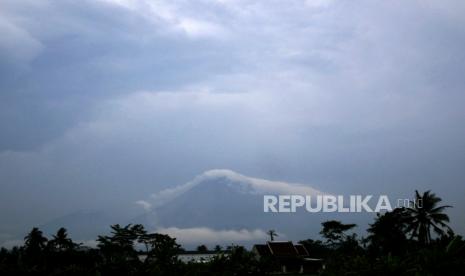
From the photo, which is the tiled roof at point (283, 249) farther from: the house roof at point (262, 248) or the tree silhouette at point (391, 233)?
the tree silhouette at point (391, 233)

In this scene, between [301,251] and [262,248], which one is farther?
[301,251]

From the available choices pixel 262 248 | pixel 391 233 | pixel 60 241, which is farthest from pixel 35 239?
pixel 391 233

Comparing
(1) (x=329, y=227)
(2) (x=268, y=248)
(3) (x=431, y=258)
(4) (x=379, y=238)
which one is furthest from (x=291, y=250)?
(3) (x=431, y=258)

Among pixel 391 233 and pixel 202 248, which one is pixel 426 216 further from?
pixel 202 248

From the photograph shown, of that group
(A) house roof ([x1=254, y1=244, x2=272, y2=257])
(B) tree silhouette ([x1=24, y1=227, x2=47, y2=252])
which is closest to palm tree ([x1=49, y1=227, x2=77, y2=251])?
(B) tree silhouette ([x1=24, y1=227, x2=47, y2=252])

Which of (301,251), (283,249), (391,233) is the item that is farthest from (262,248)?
(391,233)

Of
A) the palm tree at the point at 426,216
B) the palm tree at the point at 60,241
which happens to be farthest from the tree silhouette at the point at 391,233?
the palm tree at the point at 60,241

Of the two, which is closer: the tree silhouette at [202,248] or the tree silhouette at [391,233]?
the tree silhouette at [391,233]

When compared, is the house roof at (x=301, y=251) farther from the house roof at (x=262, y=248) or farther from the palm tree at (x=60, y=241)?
the palm tree at (x=60, y=241)

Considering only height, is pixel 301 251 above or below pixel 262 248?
below

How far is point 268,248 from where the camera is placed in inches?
2749

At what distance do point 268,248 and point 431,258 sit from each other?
54569 millimetres

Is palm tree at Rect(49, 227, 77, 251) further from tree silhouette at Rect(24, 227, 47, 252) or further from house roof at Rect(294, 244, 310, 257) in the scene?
house roof at Rect(294, 244, 310, 257)

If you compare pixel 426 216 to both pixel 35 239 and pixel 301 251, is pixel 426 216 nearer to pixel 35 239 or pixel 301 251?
pixel 301 251
